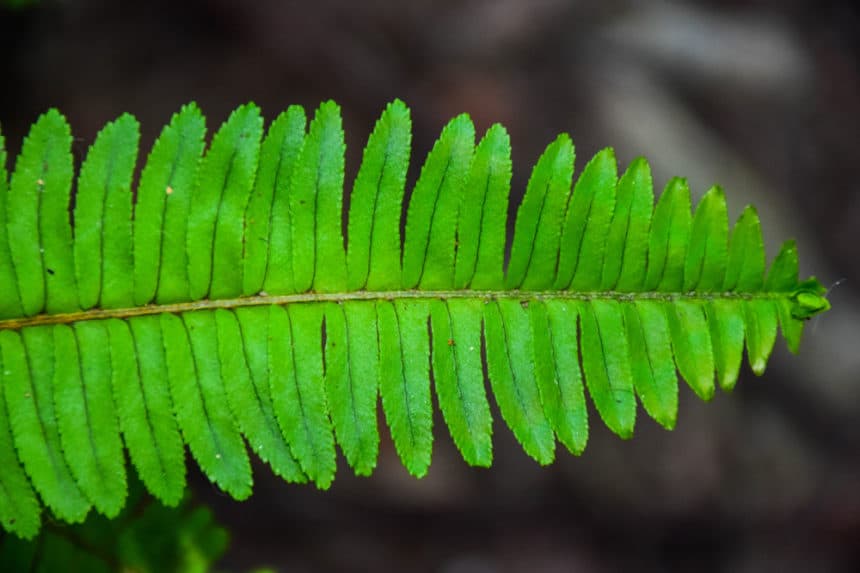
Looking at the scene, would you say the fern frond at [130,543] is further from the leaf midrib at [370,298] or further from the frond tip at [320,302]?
the leaf midrib at [370,298]

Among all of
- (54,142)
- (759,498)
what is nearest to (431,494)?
(759,498)

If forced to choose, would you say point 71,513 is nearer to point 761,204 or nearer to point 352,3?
point 352,3

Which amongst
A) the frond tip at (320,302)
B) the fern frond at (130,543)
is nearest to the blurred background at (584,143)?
the fern frond at (130,543)

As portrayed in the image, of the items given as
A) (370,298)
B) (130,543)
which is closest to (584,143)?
(370,298)

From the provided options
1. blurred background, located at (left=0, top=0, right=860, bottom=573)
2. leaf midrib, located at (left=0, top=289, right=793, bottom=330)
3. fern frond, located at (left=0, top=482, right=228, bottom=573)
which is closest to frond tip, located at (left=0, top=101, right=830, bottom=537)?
leaf midrib, located at (left=0, top=289, right=793, bottom=330)

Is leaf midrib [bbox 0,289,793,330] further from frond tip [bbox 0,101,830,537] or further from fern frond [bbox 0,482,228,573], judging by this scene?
fern frond [bbox 0,482,228,573]

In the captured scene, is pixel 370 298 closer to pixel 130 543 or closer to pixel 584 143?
pixel 130 543
